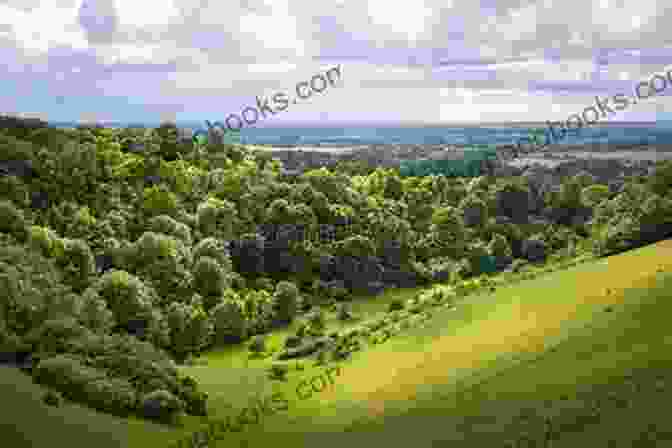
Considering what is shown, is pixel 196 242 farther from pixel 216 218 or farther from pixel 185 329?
pixel 185 329

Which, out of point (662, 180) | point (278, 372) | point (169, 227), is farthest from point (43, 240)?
point (662, 180)

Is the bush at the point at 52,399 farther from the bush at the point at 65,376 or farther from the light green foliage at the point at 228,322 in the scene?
the light green foliage at the point at 228,322

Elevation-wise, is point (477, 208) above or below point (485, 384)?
below

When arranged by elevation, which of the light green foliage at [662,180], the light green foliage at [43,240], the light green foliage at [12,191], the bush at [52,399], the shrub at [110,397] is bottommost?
the shrub at [110,397]

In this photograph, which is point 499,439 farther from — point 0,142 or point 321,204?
point 321,204

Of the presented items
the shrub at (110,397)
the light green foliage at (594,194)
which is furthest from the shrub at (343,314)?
the light green foliage at (594,194)

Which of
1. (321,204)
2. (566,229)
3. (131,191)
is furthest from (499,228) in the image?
(131,191)

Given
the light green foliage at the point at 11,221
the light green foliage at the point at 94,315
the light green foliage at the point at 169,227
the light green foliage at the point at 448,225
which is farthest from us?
the light green foliage at the point at 448,225
